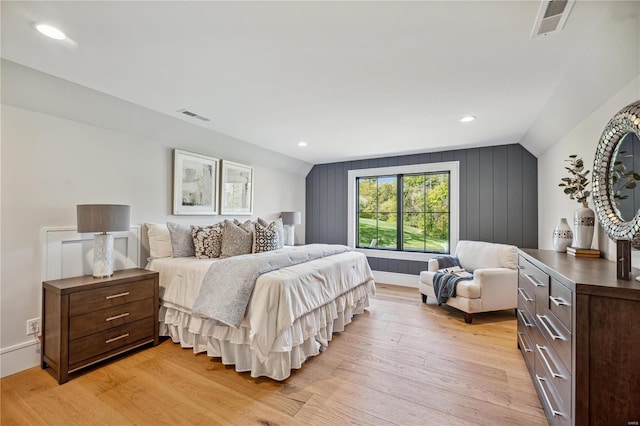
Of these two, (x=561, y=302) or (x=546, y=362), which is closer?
(x=561, y=302)

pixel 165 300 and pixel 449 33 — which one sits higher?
pixel 449 33

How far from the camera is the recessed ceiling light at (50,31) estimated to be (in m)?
1.59

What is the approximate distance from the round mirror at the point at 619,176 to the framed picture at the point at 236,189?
389 cm

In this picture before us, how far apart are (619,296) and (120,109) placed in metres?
3.71

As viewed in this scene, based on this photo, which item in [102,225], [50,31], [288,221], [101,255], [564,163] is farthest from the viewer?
[288,221]

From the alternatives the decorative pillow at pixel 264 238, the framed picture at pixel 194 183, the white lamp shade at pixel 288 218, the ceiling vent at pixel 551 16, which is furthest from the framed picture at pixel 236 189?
the ceiling vent at pixel 551 16

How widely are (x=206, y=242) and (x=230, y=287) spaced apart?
1060 mm

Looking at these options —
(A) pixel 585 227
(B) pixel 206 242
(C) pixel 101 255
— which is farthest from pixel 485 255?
(C) pixel 101 255

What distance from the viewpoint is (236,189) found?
13.7 ft

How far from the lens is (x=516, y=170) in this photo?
4.03m

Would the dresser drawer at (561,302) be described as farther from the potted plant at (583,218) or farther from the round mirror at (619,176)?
the potted plant at (583,218)

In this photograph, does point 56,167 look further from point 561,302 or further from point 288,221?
point 561,302

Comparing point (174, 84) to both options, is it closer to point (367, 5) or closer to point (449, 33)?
point (367, 5)

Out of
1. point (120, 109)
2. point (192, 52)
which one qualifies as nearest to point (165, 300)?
point (120, 109)
